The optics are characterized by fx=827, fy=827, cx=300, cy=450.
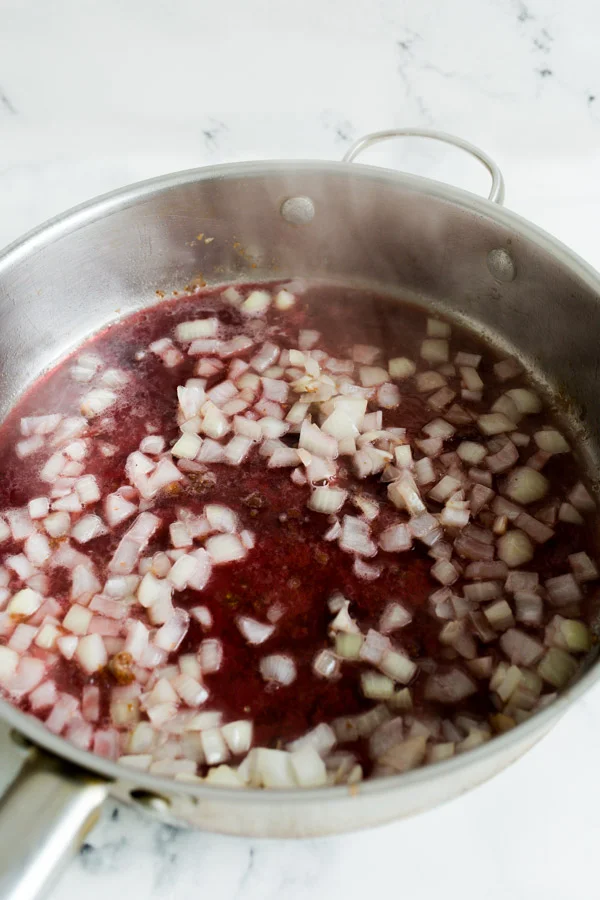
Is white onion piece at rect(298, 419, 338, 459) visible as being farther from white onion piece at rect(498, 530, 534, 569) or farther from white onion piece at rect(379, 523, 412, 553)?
white onion piece at rect(498, 530, 534, 569)

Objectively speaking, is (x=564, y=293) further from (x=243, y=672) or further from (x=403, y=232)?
(x=243, y=672)

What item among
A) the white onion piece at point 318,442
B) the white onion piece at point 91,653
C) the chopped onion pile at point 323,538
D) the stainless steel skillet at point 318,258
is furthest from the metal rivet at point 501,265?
the white onion piece at point 91,653

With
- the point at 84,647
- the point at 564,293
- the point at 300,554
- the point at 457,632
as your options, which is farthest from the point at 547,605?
the point at 84,647

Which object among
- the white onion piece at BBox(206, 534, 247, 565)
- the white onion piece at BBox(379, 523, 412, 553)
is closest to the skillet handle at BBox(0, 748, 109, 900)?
the white onion piece at BBox(206, 534, 247, 565)

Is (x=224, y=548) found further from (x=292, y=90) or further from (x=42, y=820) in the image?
(x=292, y=90)

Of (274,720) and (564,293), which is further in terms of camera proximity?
(564,293)

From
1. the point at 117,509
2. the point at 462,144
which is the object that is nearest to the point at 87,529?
the point at 117,509
